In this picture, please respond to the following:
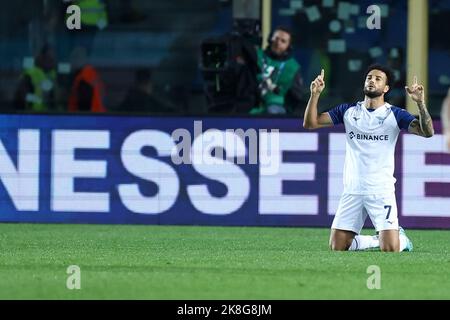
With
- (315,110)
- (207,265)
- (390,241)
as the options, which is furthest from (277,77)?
(207,265)

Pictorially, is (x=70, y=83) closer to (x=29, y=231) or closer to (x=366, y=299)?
(x=29, y=231)

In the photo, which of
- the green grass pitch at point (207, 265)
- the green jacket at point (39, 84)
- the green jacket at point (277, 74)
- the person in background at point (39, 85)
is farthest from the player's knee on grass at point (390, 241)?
the green jacket at point (39, 84)

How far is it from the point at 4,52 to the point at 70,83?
0.88 metres

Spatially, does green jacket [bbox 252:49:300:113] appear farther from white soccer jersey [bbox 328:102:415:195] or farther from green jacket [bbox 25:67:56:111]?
white soccer jersey [bbox 328:102:415:195]

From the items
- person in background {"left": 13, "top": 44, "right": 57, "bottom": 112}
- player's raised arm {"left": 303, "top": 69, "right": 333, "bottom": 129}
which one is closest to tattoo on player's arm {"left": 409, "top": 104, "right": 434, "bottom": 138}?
player's raised arm {"left": 303, "top": 69, "right": 333, "bottom": 129}

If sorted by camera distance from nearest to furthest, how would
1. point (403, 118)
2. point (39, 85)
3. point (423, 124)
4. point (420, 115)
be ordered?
point (420, 115) → point (423, 124) → point (403, 118) → point (39, 85)

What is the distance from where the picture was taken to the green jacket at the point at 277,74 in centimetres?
1847

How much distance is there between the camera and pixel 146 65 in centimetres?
1914

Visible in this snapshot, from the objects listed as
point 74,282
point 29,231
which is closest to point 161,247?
point 29,231

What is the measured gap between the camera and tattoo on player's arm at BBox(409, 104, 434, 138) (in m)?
14.0

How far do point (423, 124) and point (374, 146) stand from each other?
0.70m

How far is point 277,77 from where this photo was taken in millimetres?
18500

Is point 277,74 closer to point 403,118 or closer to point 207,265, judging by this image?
point 403,118

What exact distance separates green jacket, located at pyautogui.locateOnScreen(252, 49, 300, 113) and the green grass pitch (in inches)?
75.3
